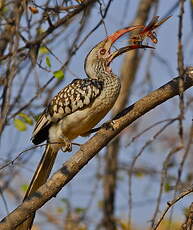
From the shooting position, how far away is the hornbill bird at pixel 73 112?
322 centimetres

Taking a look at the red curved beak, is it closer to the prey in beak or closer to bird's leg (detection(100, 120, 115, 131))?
the prey in beak

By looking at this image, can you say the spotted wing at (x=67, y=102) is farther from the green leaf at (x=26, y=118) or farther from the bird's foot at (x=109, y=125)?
the bird's foot at (x=109, y=125)

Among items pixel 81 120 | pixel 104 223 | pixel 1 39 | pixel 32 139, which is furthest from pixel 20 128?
pixel 104 223

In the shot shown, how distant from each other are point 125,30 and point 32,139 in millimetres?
818

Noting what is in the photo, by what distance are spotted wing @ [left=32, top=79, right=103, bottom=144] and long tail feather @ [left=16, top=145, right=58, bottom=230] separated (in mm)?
90

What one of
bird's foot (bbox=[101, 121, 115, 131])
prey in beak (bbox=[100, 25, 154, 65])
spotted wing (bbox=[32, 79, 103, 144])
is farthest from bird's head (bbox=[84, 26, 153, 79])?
bird's foot (bbox=[101, 121, 115, 131])

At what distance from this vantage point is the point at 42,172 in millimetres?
3297

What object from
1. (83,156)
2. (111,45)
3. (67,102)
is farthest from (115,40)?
(83,156)

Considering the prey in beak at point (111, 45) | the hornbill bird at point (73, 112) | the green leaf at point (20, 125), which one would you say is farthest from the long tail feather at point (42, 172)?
the prey in beak at point (111, 45)

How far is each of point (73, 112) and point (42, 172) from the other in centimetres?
37

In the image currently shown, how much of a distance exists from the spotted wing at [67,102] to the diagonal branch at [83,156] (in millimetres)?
393

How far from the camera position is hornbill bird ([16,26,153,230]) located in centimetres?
322

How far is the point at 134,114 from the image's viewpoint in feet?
9.26

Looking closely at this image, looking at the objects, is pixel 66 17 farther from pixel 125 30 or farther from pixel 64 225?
pixel 64 225
